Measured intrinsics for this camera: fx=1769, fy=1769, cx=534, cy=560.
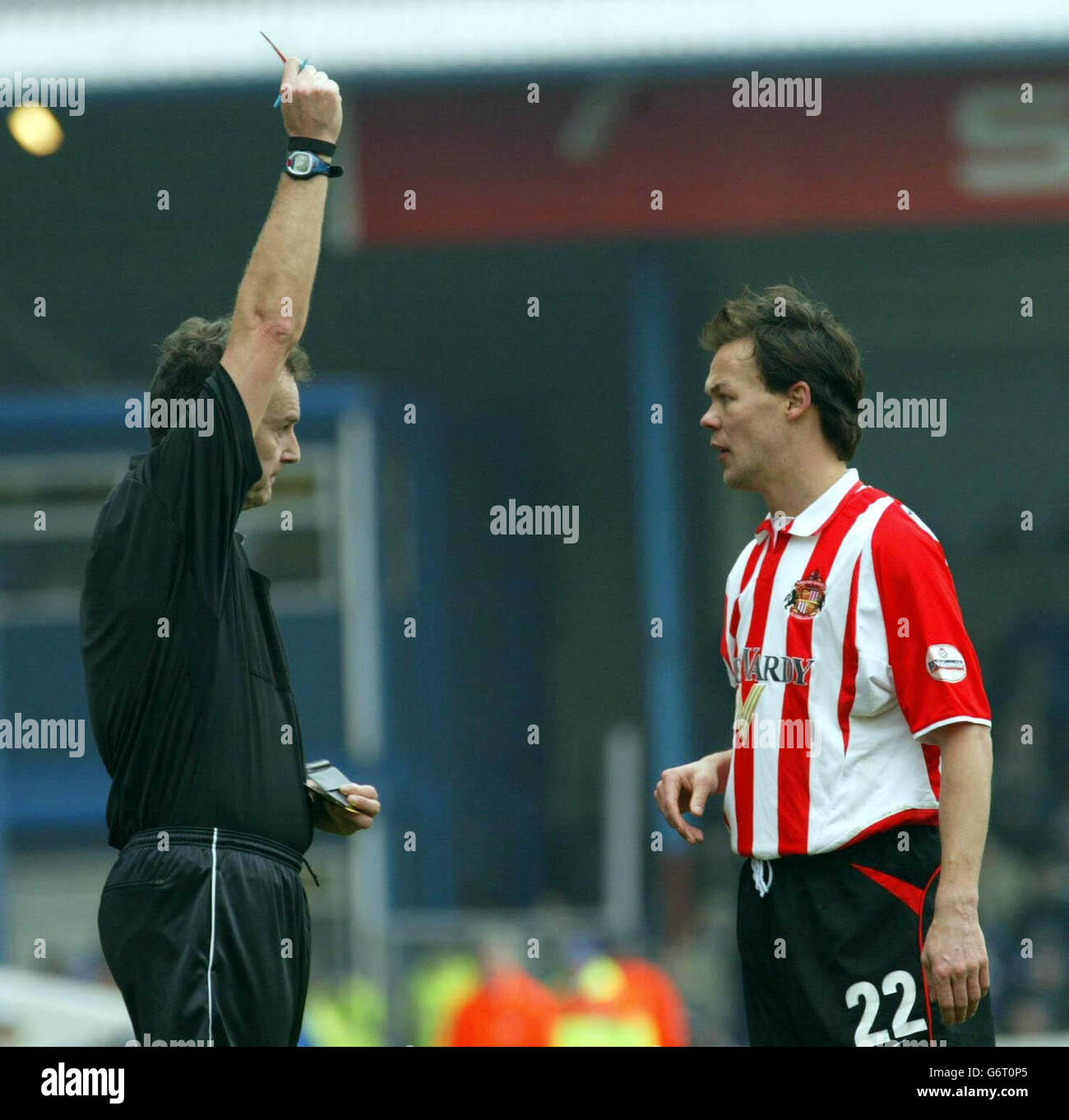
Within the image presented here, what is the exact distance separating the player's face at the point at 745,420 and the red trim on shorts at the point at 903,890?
78cm

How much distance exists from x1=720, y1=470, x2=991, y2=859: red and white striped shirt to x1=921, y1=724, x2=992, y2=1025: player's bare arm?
0.06 metres

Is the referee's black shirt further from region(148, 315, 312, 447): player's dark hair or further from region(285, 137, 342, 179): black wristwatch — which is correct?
region(285, 137, 342, 179): black wristwatch

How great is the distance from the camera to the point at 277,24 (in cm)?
1330

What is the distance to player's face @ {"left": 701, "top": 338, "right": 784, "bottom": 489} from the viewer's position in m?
3.39

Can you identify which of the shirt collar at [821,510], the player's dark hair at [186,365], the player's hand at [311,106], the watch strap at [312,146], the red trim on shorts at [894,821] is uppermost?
the player's hand at [311,106]

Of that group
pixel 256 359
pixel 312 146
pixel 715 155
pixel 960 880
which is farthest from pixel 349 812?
pixel 715 155

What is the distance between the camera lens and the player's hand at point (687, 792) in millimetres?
3391

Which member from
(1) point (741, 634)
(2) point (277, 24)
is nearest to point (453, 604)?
(2) point (277, 24)

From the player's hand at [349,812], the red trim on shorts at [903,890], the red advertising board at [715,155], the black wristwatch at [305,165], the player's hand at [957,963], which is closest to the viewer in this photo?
the player's hand at [957,963]

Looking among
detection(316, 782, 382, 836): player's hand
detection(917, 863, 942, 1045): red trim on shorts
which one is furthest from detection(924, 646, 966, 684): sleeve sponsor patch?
detection(316, 782, 382, 836): player's hand

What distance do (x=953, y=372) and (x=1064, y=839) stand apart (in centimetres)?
564

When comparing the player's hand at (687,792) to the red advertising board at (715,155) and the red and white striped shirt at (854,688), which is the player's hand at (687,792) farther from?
the red advertising board at (715,155)

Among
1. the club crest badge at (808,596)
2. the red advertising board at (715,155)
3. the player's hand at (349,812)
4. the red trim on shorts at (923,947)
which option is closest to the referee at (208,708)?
the player's hand at (349,812)
